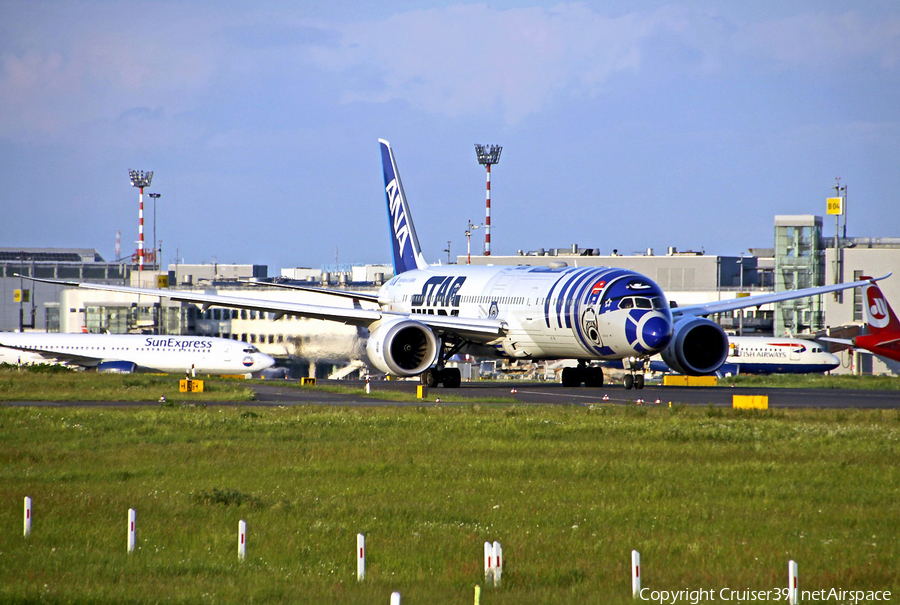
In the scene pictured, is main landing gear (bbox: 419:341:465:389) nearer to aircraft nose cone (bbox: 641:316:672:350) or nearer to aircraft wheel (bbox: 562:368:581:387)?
aircraft wheel (bbox: 562:368:581:387)

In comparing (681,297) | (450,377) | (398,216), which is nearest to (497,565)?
(450,377)

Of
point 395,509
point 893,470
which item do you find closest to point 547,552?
point 395,509

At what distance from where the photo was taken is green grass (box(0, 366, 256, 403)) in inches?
1507

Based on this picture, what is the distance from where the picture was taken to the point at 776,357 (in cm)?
8369

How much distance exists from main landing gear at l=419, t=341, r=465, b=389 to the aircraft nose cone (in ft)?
31.3

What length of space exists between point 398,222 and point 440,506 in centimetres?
3995

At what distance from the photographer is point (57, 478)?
1862 cm

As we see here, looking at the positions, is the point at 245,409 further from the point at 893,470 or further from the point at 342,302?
the point at 342,302

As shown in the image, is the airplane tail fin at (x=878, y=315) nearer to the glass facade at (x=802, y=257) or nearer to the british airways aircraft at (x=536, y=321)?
the british airways aircraft at (x=536, y=321)

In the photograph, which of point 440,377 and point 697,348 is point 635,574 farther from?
point 440,377

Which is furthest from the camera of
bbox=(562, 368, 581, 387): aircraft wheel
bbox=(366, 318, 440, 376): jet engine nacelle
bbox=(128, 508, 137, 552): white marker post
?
bbox=(562, 368, 581, 387): aircraft wheel

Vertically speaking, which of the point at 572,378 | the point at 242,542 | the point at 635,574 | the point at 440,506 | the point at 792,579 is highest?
Answer: the point at 572,378

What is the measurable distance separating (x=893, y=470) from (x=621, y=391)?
23329 millimetres

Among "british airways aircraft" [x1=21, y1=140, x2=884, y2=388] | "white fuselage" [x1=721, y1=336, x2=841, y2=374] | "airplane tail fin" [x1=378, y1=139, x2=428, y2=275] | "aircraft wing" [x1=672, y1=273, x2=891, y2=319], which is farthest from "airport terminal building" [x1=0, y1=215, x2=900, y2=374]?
"aircraft wing" [x1=672, y1=273, x2=891, y2=319]
